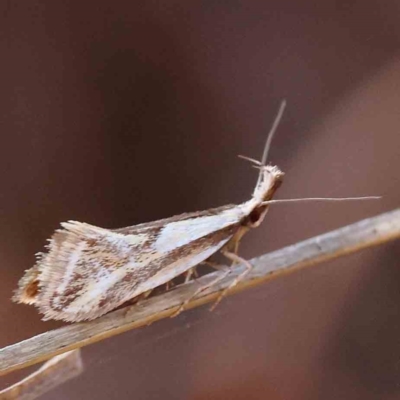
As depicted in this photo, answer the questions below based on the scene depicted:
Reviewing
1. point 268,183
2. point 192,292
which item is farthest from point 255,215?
point 192,292

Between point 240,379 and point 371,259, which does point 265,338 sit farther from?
point 371,259

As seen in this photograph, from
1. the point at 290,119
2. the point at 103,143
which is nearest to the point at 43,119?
the point at 103,143

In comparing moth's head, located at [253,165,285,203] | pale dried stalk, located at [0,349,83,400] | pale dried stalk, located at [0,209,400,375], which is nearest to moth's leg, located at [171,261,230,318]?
pale dried stalk, located at [0,209,400,375]

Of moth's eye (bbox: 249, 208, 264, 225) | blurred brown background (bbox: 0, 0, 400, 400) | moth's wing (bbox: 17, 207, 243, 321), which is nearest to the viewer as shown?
moth's wing (bbox: 17, 207, 243, 321)

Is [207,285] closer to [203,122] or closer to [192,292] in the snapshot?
[192,292]

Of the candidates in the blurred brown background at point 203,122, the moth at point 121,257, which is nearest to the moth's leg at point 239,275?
the moth at point 121,257

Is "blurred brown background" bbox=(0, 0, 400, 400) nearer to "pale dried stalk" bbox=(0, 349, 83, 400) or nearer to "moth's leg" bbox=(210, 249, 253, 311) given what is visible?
"pale dried stalk" bbox=(0, 349, 83, 400)
